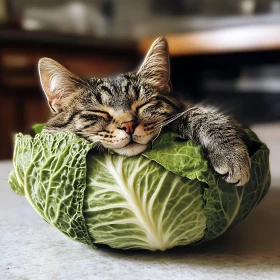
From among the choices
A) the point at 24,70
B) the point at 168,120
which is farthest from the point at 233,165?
the point at 24,70

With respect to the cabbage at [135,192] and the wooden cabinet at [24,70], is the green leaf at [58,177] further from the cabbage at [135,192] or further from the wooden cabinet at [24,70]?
the wooden cabinet at [24,70]

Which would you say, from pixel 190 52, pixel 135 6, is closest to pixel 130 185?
pixel 190 52

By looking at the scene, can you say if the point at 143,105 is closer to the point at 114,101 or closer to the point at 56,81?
the point at 114,101

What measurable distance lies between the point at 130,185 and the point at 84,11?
3538mm

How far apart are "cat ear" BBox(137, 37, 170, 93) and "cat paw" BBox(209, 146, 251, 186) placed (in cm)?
19

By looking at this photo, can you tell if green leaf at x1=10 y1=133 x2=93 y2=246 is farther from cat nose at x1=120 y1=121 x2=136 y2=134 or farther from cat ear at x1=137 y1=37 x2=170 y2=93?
cat ear at x1=137 y1=37 x2=170 y2=93

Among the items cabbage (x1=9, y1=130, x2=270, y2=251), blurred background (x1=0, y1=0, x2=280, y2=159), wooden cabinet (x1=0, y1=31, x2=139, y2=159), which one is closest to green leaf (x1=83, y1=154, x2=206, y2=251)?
cabbage (x1=9, y1=130, x2=270, y2=251)

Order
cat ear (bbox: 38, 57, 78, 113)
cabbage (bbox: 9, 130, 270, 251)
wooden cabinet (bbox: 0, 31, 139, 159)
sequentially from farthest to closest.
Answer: wooden cabinet (bbox: 0, 31, 139, 159), cat ear (bbox: 38, 57, 78, 113), cabbage (bbox: 9, 130, 270, 251)

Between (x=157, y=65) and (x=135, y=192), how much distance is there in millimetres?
249

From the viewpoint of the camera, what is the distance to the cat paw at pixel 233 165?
0.62 meters

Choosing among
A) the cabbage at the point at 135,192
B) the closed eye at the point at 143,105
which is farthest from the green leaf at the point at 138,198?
the closed eye at the point at 143,105

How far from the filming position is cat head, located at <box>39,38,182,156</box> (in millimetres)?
682

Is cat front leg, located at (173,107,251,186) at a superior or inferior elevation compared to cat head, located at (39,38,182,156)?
inferior

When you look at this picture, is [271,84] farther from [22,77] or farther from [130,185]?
[130,185]
